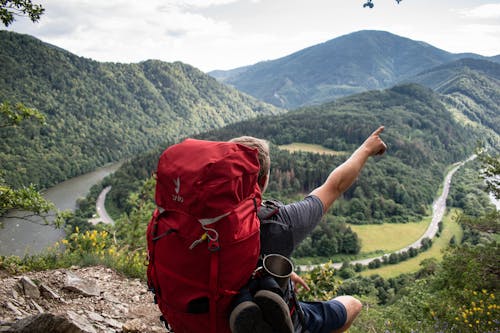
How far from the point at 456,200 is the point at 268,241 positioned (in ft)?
310

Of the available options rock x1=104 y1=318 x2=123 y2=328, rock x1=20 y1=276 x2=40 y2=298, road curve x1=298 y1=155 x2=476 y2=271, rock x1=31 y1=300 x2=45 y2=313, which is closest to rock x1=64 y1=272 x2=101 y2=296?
rock x1=20 y1=276 x2=40 y2=298

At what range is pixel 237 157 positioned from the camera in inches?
70.9

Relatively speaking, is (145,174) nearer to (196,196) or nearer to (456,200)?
(456,200)

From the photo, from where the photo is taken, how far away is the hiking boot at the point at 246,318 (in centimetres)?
166

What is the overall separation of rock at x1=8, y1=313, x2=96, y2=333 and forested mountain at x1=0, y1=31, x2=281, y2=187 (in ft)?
263

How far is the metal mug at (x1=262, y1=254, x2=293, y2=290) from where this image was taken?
1.86 metres

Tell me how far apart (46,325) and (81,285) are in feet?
6.95

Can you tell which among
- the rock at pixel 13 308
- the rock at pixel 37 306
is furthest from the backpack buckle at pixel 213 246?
the rock at pixel 37 306

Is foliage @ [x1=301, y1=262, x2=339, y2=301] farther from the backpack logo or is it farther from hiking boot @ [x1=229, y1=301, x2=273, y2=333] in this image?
the backpack logo

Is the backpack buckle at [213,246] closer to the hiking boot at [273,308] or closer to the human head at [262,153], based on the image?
the hiking boot at [273,308]

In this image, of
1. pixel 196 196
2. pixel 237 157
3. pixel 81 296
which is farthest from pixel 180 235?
pixel 81 296

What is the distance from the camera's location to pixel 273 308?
1711mm

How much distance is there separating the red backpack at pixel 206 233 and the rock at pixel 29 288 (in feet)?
11.0

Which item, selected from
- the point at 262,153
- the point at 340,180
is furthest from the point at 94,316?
the point at 340,180
